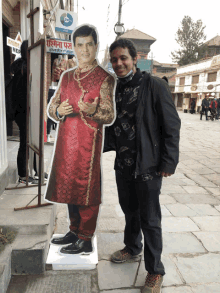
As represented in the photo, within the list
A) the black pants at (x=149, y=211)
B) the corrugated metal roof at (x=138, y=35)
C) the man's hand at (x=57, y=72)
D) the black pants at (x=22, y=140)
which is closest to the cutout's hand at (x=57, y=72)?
the man's hand at (x=57, y=72)

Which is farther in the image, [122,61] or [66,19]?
[66,19]

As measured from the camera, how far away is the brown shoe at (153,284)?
6.15ft

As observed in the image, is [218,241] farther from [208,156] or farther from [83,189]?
[208,156]

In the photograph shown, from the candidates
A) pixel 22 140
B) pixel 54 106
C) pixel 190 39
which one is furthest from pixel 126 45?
pixel 190 39

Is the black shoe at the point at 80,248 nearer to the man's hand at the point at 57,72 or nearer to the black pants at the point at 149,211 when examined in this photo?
the black pants at the point at 149,211

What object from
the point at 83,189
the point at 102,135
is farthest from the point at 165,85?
the point at 83,189

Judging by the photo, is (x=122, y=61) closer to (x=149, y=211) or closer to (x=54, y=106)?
(x=54, y=106)

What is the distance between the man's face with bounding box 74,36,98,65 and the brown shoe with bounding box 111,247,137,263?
1.71 m

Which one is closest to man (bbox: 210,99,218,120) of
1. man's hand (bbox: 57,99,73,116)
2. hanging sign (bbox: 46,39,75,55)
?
hanging sign (bbox: 46,39,75,55)

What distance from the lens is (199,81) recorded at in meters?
29.1

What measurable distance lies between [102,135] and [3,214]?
4.31ft

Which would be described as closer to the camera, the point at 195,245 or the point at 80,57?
the point at 80,57

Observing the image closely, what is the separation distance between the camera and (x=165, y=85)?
1.82 m

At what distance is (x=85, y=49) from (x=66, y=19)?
1.17 metres
